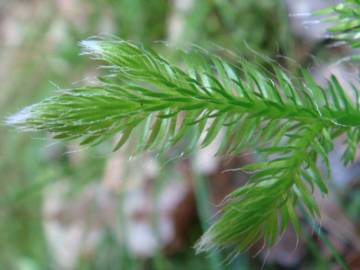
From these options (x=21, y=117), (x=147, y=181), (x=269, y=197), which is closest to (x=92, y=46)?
(x=21, y=117)

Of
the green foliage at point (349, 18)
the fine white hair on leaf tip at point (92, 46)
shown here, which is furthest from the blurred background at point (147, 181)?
the fine white hair on leaf tip at point (92, 46)

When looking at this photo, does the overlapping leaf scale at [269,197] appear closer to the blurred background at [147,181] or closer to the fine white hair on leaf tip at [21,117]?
the fine white hair on leaf tip at [21,117]

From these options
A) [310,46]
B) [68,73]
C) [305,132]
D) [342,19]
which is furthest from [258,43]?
[305,132]

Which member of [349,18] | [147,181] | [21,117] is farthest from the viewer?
[147,181]

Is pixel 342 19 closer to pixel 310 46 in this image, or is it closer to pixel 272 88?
pixel 272 88

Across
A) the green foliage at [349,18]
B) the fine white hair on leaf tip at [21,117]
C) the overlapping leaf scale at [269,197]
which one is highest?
the fine white hair on leaf tip at [21,117]

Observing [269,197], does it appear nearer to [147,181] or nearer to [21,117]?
[21,117]

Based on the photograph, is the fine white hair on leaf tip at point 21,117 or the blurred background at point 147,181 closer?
the fine white hair on leaf tip at point 21,117
